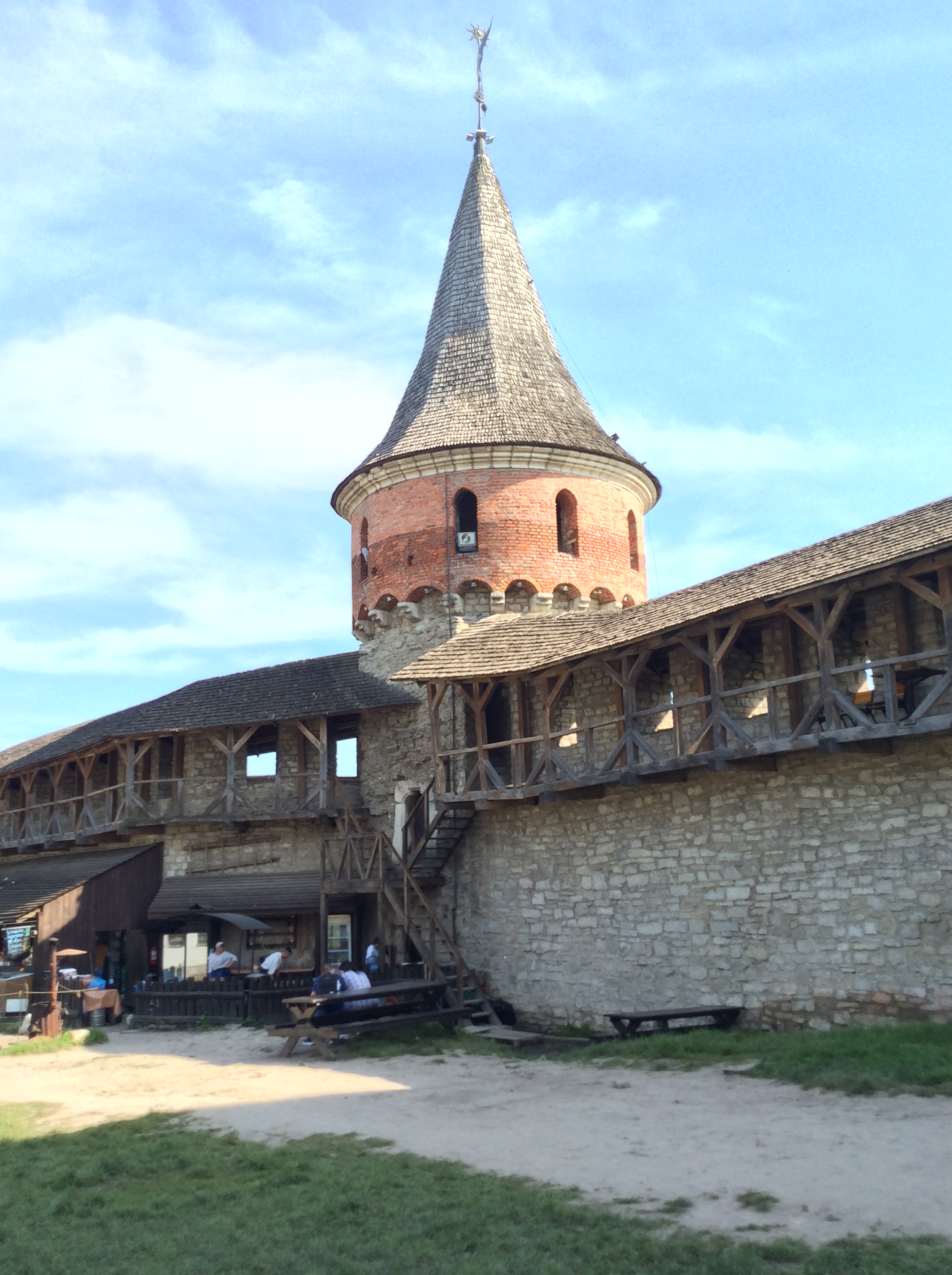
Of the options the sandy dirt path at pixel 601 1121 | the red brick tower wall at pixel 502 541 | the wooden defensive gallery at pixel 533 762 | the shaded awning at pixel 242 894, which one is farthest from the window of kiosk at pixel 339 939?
the sandy dirt path at pixel 601 1121

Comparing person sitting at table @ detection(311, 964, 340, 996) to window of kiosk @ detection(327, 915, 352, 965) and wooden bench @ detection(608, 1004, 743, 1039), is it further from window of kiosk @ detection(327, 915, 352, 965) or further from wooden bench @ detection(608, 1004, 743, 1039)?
window of kiosk @ detection(327, 915, 352, 965)

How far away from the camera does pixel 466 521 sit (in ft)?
74.5

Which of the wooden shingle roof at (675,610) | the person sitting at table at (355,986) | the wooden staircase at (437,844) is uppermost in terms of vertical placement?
the wooden shingle roof at (675,610)

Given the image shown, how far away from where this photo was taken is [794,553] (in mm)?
15828

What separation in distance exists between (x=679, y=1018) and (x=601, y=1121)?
495cm

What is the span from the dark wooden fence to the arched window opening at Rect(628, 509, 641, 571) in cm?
1038

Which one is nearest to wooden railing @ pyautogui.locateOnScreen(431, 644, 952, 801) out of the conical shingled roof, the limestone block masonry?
the limestone block masonry

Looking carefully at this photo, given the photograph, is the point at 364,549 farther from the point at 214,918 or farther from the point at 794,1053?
the point at 794,1053

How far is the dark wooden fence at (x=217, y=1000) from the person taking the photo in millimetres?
17953

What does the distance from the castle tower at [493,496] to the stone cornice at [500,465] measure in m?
0.03

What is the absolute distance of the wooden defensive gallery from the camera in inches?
520

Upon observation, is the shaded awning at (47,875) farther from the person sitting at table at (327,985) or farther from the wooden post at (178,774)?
the person sitting at table at (327,985)

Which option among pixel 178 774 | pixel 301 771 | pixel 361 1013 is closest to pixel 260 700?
pixel 301 771

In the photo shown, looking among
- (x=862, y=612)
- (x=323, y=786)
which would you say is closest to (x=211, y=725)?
(x=323, y=786)
